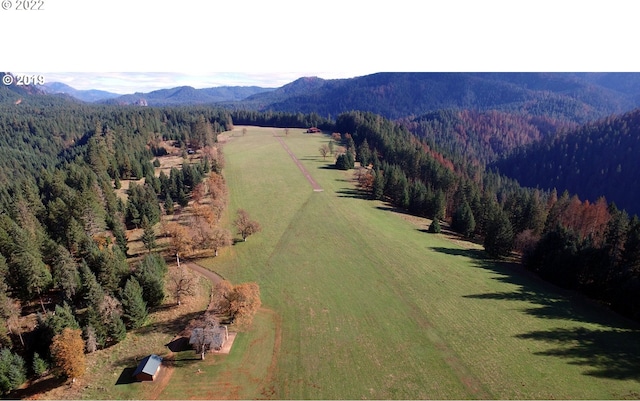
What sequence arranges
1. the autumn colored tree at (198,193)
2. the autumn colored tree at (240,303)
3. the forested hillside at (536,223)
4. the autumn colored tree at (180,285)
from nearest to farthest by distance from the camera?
the autumn colored tree at (240,303) → the autumn colored tree at (180,285) → the forested hillside at (536,223) → the autumn colored tree at (198,193)

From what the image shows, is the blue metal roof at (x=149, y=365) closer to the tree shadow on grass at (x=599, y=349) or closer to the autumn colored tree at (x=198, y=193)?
the tree shadow on grass at (x=599, y=349)

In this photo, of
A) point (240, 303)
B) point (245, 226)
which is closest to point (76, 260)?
point (245, 226)

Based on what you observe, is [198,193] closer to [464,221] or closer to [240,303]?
[240,303]

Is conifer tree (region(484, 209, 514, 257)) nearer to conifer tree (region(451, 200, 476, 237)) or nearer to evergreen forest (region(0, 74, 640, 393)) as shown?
evergreen forest (region(0, 74, 640, 393))

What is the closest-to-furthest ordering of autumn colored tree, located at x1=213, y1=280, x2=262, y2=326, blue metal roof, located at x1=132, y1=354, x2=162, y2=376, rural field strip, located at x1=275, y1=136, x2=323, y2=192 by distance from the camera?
blue metal roof, located at x1=132, y1=354, x2=162, y2=376
autumn colored tree, located at x1=213, y1=280, x2=262, y2=326
rural field strip, located at x1=275, y1=136, x2=323, y2=192

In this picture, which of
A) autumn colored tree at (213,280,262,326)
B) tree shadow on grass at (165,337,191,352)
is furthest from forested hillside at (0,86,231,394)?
autumn colored tree at (213,280,262,326)

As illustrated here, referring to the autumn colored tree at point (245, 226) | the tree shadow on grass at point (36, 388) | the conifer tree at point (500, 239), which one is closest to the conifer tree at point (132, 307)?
the tree shadow on grass at point (36, 388)

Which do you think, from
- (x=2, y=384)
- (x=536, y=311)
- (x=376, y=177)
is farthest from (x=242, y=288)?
(x=376, y=177)
